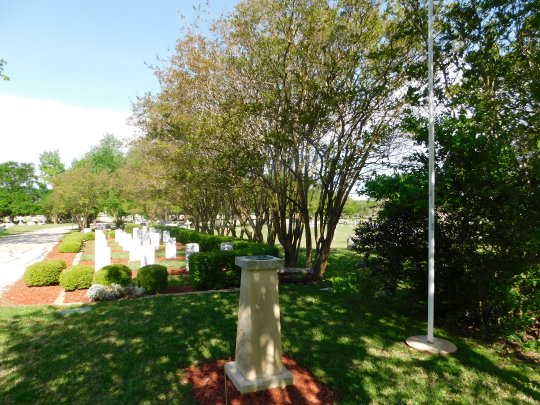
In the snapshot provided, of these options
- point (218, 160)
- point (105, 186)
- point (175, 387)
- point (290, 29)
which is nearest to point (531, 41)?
point (290, 29)

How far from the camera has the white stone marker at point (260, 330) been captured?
4652 millimetres

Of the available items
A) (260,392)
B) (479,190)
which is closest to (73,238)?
(260,392)

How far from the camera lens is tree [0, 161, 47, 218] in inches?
1855

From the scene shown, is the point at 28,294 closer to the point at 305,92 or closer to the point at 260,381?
the point at 260,381

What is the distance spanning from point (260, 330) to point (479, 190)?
467cm

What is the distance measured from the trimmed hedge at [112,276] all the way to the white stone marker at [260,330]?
21.5ft

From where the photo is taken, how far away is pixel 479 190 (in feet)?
21.0

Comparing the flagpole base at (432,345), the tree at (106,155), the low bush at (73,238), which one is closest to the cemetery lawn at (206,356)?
the flagpole base at (432,345)

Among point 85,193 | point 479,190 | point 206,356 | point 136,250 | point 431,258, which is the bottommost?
point 206,356

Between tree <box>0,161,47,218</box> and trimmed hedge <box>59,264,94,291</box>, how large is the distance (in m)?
30.1

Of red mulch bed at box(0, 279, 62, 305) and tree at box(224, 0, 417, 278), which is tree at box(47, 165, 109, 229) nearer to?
red mulch bed at box(0, 279, 62, 305)

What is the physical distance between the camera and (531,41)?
8297 mm

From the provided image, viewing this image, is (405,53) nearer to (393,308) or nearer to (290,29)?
(290,29)

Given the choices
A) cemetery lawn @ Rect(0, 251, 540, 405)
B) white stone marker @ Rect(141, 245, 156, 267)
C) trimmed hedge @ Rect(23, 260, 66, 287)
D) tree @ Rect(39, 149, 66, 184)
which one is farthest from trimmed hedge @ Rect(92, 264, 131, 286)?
tree @ Rect(39, 149, 66, 184)
